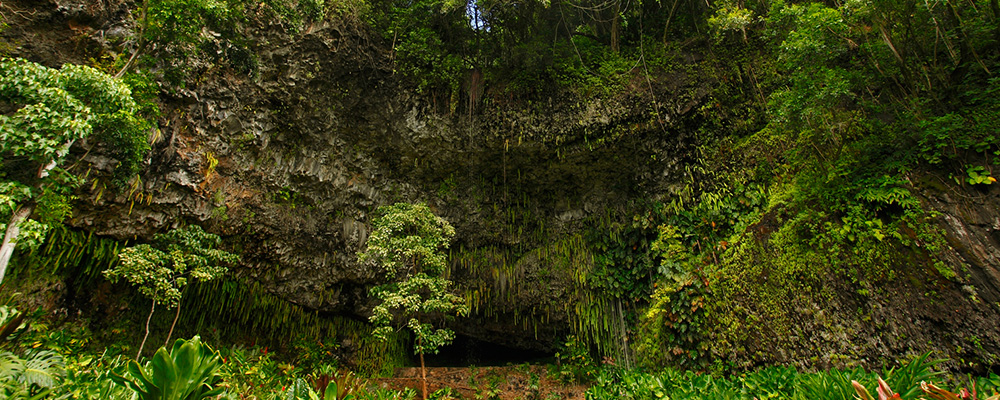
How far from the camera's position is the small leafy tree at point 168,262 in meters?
4.60

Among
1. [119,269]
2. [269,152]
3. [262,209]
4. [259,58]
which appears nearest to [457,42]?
[259,58]

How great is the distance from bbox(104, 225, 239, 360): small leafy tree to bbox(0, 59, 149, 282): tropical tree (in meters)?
0.93

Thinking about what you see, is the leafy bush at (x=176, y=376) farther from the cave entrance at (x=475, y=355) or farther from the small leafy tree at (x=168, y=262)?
the cave entrance at (x=475, y=355)

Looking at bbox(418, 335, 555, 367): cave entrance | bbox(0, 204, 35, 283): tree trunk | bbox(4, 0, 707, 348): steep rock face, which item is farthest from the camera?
bbox(418, 335, 555, 367): cave entrance

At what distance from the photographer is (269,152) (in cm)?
651

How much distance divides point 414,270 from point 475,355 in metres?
4.89

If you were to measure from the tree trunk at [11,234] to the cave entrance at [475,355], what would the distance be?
7.62 m

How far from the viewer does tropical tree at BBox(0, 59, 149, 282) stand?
3188 millimetres

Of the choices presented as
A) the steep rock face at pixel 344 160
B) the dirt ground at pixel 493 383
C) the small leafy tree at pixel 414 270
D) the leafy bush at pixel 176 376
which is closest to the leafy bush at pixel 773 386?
the small leafy tree at pixel 414 270

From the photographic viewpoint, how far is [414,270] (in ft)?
20.1

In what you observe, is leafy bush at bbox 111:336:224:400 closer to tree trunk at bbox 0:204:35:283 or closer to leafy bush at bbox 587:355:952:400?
tree trunk at bbox 0:204:35:283

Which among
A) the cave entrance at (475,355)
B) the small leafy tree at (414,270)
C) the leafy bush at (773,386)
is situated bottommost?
the cave entrance at (475,355)

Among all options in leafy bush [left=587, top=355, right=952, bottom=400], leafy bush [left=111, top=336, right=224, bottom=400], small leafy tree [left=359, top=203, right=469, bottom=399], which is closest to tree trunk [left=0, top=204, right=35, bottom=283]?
leafy bush [left=111, top=336, right=224, bottom=400]

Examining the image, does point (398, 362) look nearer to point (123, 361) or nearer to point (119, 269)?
point (123, 361)
